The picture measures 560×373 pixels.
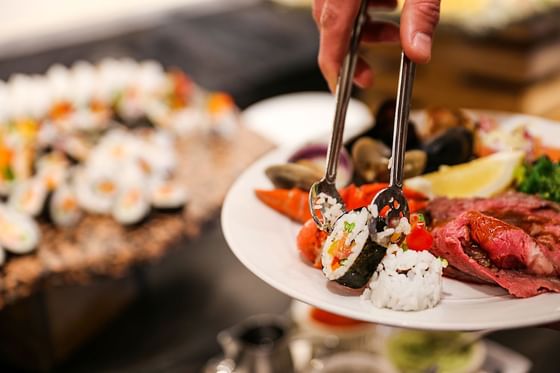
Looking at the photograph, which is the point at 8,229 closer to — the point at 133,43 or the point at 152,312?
the point at 152,312

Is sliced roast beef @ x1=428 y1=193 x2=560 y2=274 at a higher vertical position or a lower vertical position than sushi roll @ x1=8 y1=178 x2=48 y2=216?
higher

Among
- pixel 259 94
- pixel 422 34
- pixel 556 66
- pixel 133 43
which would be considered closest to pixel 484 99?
pixel 556 66

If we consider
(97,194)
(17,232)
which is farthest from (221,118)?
(17,232)

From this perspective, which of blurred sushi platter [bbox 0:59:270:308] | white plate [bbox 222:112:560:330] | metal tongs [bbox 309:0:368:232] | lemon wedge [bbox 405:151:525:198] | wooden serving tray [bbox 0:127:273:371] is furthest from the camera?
blurred sushi platter [bbox 0:59:270:308]

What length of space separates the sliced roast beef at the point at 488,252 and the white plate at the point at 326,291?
0.03m

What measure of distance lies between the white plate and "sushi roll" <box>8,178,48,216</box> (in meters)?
1.61

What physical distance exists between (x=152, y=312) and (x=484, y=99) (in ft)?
10.3

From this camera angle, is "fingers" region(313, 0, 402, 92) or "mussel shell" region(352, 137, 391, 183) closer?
"fingers" region(313, 0, 402, 92)

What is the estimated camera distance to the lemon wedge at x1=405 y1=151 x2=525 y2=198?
4.35 feet

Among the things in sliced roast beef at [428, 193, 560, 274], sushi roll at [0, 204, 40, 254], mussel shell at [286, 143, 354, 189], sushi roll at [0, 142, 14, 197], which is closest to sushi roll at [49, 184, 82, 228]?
sushi roll at [0, 204, 40, 254]

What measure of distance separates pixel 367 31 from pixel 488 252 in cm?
59

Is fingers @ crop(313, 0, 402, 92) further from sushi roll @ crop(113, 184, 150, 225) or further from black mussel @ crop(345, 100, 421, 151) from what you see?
sushi roll @ crop(113, 184, 150, 225)

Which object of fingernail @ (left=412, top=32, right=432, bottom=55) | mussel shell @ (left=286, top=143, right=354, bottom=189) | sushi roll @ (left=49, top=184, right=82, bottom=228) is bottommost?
sushi roll @ (left=49, top=184, right=82, bottom=228)

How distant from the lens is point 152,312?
2613mm
